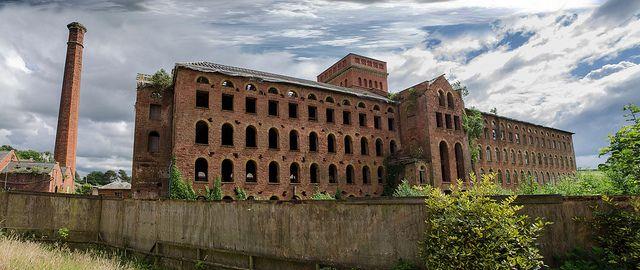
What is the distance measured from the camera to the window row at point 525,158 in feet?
138

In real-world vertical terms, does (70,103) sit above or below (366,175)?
above

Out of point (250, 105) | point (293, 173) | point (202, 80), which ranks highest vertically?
point (202, 80)

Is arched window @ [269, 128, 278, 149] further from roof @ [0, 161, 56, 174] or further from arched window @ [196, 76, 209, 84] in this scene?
roof @ [0, 161, 56, 174]

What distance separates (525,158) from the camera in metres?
46.5

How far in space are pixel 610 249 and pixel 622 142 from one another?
2.43 m

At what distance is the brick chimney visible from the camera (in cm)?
3406

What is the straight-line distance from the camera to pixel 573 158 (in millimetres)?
55094

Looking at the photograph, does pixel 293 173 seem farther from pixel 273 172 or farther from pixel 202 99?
pixel 202 99

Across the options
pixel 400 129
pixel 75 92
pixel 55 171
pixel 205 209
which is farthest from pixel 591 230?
pixel 75 92

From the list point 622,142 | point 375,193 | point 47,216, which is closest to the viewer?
point 622,142

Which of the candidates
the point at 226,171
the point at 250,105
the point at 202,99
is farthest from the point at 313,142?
the point at 202,99

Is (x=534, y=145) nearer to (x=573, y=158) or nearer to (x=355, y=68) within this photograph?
(x=573, y=158)

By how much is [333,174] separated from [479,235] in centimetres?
2596

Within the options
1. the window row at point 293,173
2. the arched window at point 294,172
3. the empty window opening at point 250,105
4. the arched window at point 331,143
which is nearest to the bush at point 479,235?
the window row at point 293,173
